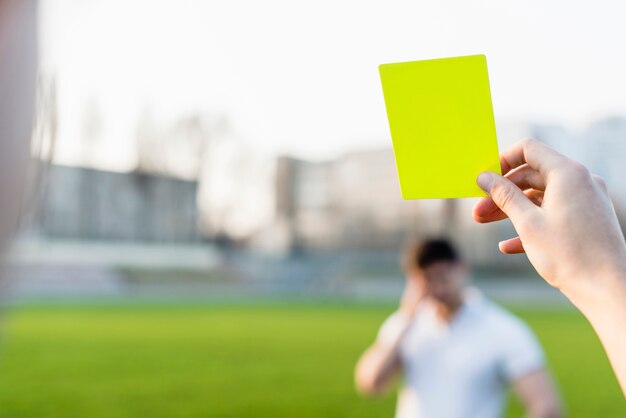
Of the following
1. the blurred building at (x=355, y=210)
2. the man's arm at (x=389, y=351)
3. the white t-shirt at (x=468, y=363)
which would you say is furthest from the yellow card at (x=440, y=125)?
the blurred building at (x=355, y=210)

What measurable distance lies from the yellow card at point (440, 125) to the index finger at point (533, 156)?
31 mm

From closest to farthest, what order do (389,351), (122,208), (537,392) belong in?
(537,392)
(389,351)
(122,208)

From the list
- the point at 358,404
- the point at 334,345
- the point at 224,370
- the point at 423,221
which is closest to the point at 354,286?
the point at 423,221

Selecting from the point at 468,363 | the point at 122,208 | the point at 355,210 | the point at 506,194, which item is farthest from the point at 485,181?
the point at 355,210

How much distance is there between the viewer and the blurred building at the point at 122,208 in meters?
28.2

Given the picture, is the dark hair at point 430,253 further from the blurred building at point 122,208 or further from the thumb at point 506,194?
the blurred building at point 122,208

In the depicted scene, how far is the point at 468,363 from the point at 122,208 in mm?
28231

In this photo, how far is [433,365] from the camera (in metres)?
2.60

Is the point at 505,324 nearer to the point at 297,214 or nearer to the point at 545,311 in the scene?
the point at 545,311

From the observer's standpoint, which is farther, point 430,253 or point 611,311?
point 430,253

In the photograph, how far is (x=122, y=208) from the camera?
29.8 m

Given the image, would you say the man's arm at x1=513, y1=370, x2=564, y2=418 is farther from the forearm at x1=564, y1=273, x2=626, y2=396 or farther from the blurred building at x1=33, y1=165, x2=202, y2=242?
the blurred building at x1=33, y1=165, x2=202, y2=242

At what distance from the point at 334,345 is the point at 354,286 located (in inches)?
643

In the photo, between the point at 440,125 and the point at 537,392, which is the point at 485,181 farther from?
the point at 537,392
